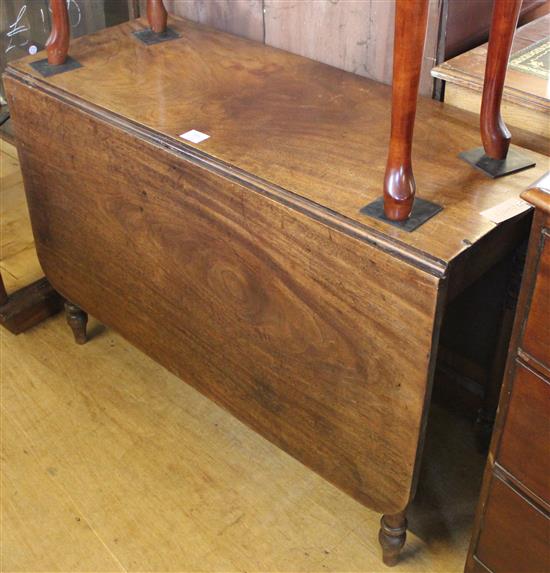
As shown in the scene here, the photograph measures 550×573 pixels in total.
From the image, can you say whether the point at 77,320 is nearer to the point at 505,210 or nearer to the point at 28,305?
the point at 28,305

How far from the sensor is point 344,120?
1.40 m

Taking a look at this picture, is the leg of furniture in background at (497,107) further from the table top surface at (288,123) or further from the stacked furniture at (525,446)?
the stacked furniture at (525,446)

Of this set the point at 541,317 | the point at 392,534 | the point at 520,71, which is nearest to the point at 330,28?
the point at 520,71

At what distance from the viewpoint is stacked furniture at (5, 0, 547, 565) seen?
43.8 inches

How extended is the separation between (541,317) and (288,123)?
60cm

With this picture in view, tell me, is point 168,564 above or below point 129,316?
below

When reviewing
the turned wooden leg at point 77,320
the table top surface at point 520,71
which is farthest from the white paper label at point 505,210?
the turned wooden leg at point 77,320

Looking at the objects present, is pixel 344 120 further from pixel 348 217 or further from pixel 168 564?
pixel 168 564

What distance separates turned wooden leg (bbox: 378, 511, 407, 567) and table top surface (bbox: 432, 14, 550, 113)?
0.74m

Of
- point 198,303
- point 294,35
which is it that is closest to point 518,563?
point 198,303

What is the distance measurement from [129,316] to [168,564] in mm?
514

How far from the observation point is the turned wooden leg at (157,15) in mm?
1735

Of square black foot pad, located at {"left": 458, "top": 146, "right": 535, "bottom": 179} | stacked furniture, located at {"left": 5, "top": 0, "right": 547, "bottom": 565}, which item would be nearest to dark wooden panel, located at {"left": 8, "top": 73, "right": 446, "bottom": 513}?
stacked furniture, located at {"left": 5, "top": 0, "right": 547, "bottom": 565}

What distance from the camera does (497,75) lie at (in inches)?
45.9
